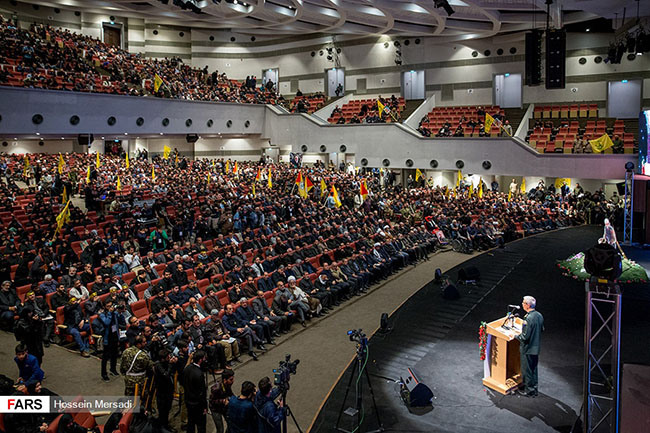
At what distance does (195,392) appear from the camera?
20.8ft

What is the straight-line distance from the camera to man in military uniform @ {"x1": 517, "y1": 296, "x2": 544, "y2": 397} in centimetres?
691

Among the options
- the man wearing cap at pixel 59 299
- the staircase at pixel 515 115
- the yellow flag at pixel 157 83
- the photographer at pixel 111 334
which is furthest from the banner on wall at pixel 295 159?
the photographer at pixel 111 334

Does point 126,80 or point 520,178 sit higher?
point 126,80

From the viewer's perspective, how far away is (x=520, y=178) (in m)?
27.0

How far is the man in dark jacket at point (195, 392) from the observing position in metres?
6.32

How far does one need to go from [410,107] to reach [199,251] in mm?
21118

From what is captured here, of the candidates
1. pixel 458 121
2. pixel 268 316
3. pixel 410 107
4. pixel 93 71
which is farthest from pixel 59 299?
pixel 410 107

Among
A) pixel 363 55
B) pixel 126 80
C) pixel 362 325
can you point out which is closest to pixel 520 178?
pixel 363 55

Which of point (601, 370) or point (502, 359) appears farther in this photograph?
point (502, 359)

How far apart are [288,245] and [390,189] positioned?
10737 millimetres

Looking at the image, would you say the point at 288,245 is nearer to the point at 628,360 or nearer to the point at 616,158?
the point at 628,360

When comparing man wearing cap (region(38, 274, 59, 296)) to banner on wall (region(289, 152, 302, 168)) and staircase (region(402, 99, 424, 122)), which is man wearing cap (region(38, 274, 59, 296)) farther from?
staircase (region(402, 99, 424, 122))

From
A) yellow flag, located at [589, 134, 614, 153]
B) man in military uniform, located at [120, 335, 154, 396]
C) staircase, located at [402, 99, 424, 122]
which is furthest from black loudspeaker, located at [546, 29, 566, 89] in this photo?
man in military uniform, located at [120, 335, 154, 396]

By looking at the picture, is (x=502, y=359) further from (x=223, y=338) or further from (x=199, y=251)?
(x=199, y=251)
